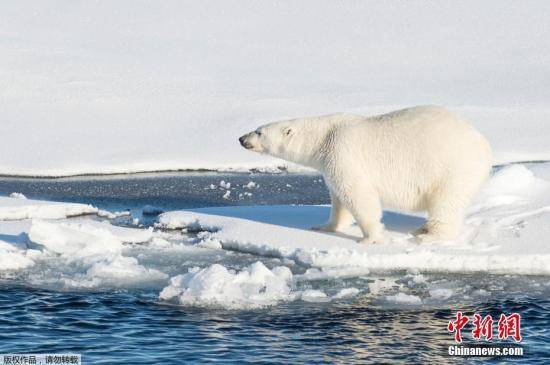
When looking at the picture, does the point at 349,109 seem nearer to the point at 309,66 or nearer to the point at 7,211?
the point at 309,66

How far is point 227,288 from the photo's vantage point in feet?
24.0

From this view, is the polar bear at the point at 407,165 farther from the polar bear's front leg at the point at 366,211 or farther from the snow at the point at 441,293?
the snow at the point at 441,293

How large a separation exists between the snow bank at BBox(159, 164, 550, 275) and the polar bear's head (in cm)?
76

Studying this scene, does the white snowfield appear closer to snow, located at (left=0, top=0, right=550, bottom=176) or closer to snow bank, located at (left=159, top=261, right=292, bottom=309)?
snow bank, located at (left=159, top=261, right=292, bottom=309)

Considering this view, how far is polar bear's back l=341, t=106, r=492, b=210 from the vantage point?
28.7 feet

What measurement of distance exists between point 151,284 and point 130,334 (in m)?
1.34

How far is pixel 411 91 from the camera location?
1941 cm

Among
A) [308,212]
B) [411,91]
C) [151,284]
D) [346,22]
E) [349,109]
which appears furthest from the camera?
[346,22]

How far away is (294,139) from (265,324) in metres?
3.23

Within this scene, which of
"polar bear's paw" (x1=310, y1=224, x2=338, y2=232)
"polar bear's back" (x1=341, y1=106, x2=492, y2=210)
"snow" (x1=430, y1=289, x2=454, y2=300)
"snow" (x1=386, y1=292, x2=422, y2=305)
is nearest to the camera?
"snow" (x1=386, y1=292, x2=422, y2=305)

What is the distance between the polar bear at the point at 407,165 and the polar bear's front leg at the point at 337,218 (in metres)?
0.17

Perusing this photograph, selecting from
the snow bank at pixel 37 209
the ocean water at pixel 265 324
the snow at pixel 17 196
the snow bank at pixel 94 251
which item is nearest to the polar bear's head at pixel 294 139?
the ocean water at pixel 265 324

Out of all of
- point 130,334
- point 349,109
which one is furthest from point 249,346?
point 349,109

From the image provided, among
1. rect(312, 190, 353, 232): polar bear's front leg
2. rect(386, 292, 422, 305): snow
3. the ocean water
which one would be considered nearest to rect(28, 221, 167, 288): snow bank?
the ocean water
